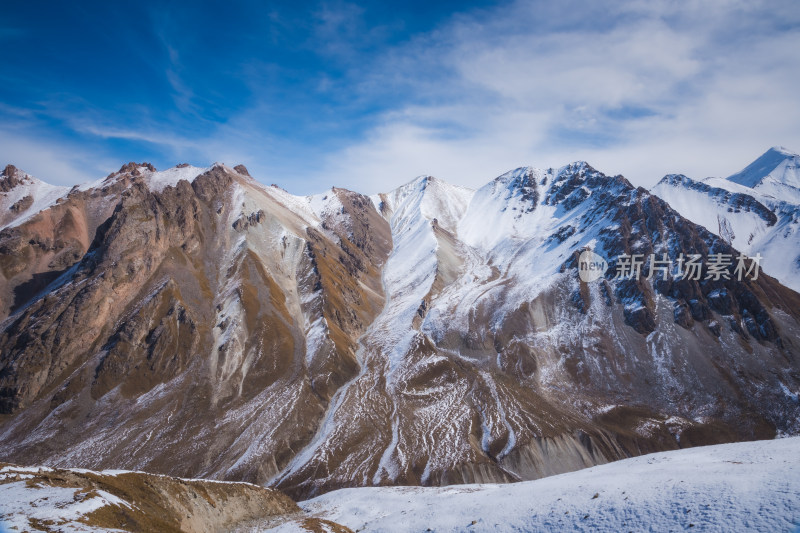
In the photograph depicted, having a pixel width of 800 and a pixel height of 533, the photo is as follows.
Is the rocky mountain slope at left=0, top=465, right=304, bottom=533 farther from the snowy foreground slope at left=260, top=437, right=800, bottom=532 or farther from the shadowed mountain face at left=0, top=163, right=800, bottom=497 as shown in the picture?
the shadowed mountain face at left=0, top=163, right=800, bottom=497

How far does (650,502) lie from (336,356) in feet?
321

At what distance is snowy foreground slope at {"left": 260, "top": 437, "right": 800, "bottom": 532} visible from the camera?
80.6 ft

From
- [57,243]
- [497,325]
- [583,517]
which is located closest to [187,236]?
[57,243]

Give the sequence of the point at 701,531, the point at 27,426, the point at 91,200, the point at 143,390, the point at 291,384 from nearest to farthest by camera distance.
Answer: the point at 701,531 → the point at 27,426 → the point at 143,390 → the point at 291,384 → the point at 91,200

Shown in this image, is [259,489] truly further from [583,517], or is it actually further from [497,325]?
[497,325]

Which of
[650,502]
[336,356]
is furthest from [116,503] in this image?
[336,356]

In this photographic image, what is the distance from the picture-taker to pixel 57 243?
147625mm

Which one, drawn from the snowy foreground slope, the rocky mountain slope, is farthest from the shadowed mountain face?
the snowy foreground slope

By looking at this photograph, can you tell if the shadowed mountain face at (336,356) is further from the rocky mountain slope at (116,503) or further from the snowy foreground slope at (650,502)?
the snowy foreground slope at (650,502)

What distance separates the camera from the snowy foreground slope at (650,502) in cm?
2456

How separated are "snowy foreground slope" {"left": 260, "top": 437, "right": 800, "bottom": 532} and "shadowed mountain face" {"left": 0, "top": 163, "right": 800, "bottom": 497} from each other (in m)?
45.4

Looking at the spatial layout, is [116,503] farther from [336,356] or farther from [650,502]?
[336,356]

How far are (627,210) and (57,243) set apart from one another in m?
229

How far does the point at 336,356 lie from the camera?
119 m
